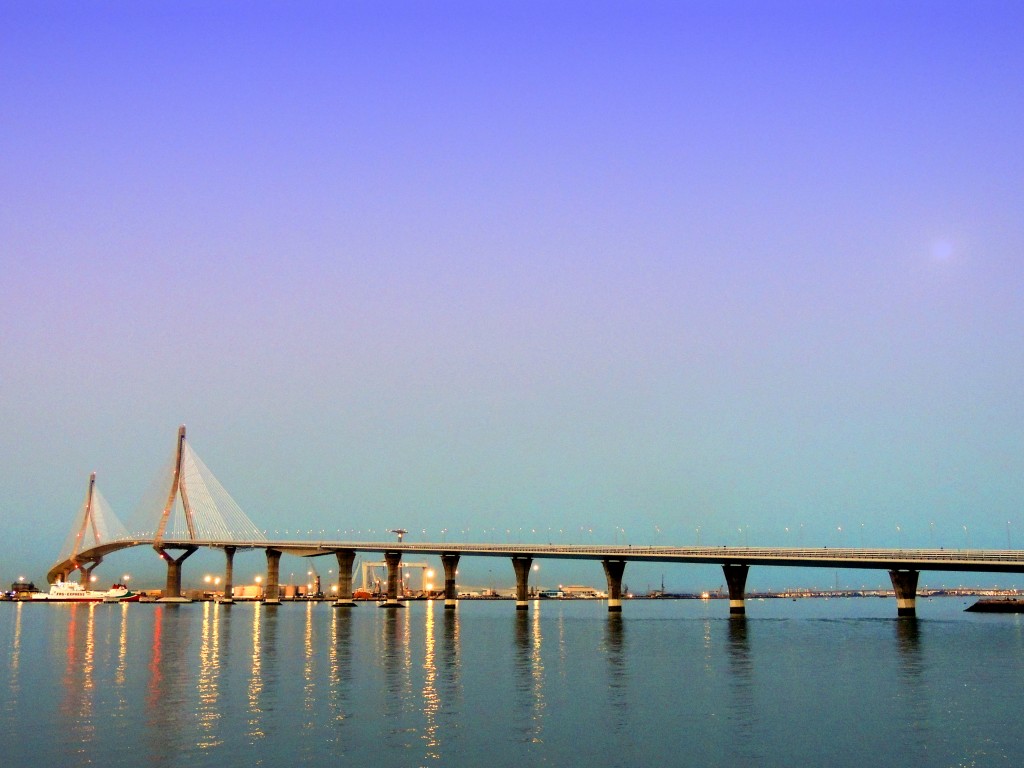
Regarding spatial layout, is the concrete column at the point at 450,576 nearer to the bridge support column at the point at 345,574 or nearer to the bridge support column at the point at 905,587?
the bridge support column at the point at 345,574

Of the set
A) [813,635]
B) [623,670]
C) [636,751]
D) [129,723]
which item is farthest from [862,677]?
[813,635]

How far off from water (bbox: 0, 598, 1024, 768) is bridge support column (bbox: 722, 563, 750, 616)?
62720 mm

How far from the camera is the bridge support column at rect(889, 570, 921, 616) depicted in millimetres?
142225

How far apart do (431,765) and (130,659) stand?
45402 millimetres

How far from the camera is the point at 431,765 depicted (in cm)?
3319

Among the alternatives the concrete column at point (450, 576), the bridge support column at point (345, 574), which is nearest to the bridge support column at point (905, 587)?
the concrete column at point (450, 576)

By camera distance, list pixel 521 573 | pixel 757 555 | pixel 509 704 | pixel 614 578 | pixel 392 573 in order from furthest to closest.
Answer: pixel 392 573
pixel 521 573
pixel 614 578
pixel 757 555
pixel 509 704

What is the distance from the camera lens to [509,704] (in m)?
47.0

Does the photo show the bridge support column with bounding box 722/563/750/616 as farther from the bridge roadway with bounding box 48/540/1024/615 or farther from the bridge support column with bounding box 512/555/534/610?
the bridge support column with bounding box 512/555/534/610

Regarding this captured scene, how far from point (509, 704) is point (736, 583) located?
112423 mm

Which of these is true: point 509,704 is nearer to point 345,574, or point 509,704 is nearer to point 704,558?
point 704,558

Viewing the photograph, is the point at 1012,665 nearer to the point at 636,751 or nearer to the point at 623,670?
the point at 623,670

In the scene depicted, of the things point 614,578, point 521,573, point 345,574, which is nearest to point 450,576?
point 521,573

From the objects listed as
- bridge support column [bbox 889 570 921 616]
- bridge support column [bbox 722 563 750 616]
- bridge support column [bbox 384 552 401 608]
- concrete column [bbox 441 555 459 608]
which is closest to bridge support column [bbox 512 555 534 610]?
concrete column [bbox 441 555 459 608]
